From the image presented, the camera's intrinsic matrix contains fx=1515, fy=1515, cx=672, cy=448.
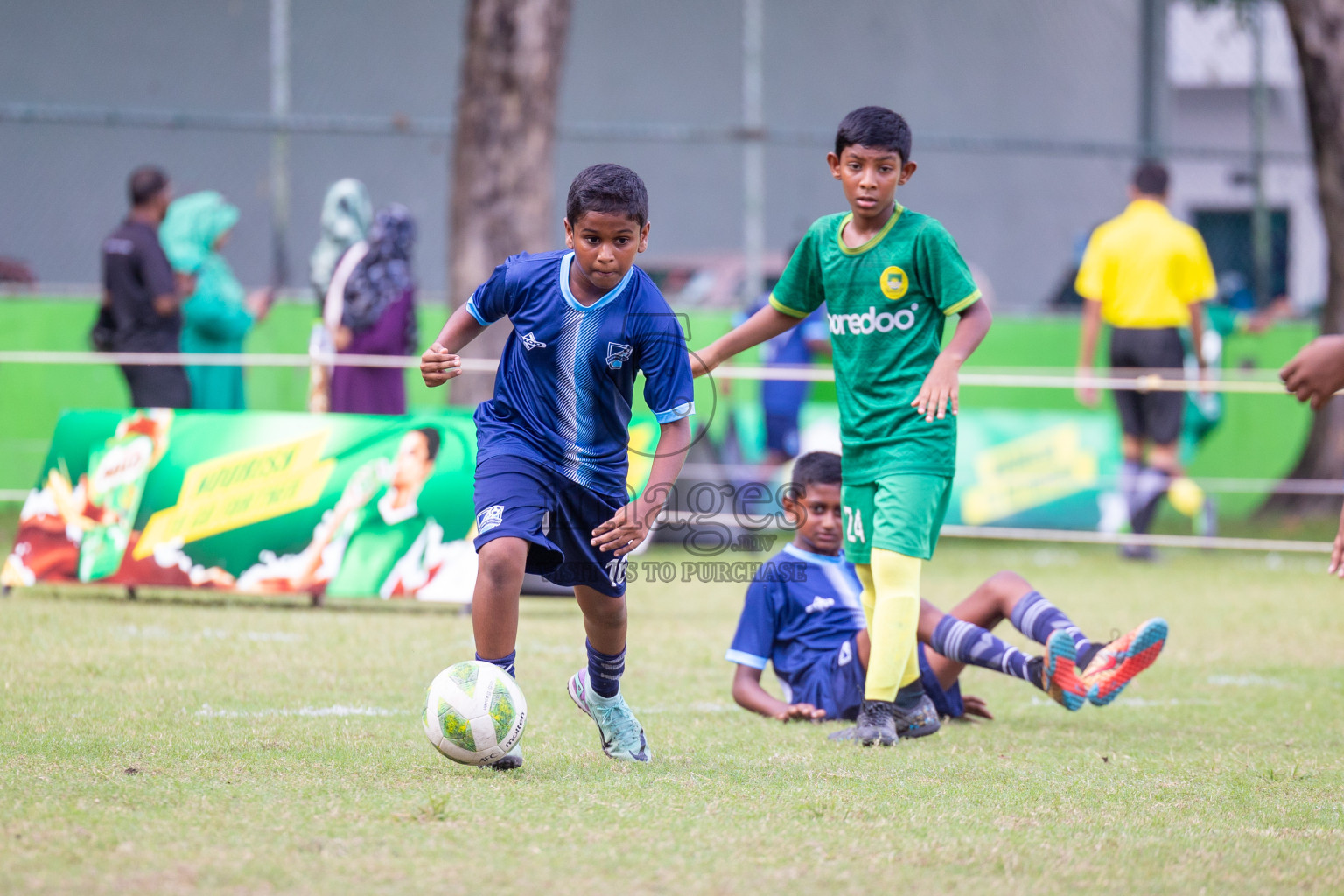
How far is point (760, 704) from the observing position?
209 inches

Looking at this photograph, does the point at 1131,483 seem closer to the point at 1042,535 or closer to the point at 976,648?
the point at 1042,535

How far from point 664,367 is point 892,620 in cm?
120

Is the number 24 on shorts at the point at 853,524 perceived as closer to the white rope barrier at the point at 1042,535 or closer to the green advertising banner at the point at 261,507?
the green advertising banner at the point at 261,507

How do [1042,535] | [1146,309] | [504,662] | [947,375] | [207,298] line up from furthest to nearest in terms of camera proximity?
[1146,309] → [1042,535] → [207,298] → [947,375] → [504,662]

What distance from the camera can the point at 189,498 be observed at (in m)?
7.81

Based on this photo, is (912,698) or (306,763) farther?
(912,698)

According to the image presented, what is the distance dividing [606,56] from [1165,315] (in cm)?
899

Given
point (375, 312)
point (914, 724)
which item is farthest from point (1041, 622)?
point (375, 312)

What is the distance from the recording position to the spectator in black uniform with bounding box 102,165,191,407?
30.5 ft

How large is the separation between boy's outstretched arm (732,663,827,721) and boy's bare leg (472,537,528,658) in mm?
1282

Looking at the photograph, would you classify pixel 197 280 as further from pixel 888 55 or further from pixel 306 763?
pixel 888 55

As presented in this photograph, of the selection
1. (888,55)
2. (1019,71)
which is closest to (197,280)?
(888,55)

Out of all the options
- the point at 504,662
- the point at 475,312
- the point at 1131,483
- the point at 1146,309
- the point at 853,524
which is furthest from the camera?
the point at 1131,483

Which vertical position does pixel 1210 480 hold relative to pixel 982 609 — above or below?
below
